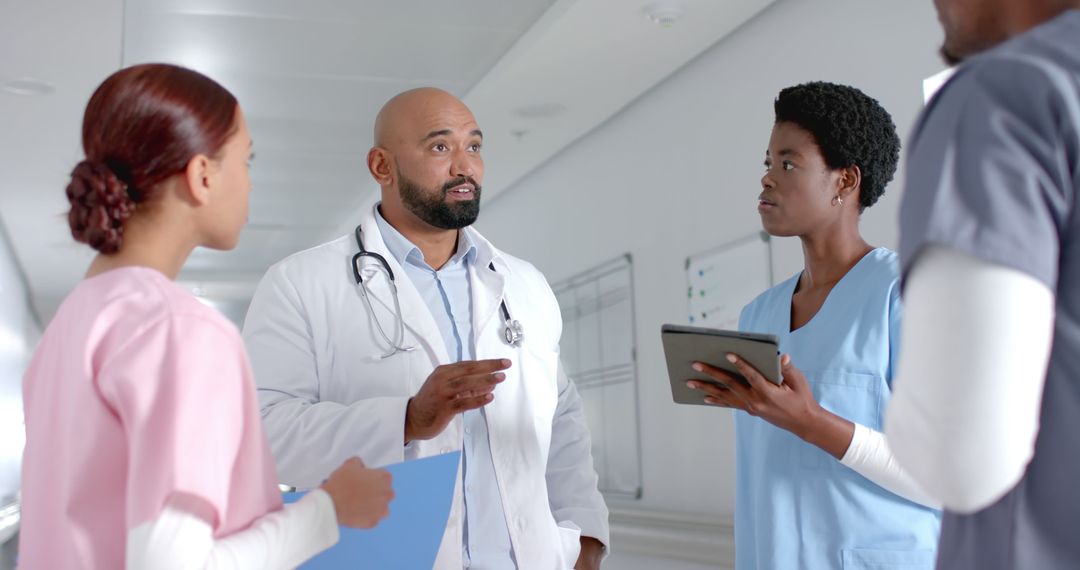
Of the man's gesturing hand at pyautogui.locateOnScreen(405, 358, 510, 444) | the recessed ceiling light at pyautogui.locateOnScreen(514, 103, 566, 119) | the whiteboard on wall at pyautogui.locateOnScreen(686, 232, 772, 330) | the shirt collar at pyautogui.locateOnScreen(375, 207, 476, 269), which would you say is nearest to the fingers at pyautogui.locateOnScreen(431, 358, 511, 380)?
the man's gesturing hand at pyautogui.locateOnScreen(405, 358, 510, 444)

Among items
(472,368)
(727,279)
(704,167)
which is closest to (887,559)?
(472,368)

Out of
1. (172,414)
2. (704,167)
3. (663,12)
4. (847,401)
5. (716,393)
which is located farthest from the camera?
(704,167)

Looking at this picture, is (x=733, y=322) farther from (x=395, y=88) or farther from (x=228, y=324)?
(x=228, y=324)

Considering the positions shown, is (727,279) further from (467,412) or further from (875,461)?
(875,461)

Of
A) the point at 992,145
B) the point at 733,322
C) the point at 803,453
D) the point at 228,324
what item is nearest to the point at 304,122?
the point at 733,322

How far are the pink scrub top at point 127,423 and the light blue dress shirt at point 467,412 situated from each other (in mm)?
910

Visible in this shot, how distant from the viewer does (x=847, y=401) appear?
6.18ft

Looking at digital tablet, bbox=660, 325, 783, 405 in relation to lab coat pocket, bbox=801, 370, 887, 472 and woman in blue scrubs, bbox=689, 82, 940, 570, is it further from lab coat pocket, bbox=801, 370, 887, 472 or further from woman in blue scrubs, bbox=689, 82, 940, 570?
lab coat pocket, bbox=801, 370, 887, 472

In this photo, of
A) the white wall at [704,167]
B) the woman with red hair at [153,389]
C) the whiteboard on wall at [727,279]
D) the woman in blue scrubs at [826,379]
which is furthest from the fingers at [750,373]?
the whiteboard on wall at [727,279]

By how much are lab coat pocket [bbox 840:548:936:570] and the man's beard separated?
Result: 101 centimetres

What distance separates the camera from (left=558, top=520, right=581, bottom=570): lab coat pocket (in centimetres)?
210

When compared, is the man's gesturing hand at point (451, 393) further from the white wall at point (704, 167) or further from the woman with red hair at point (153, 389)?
the white wall at point (704, 167)

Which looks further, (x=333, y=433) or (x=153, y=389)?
(x=333, y=433)

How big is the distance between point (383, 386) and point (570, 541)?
0.50m
